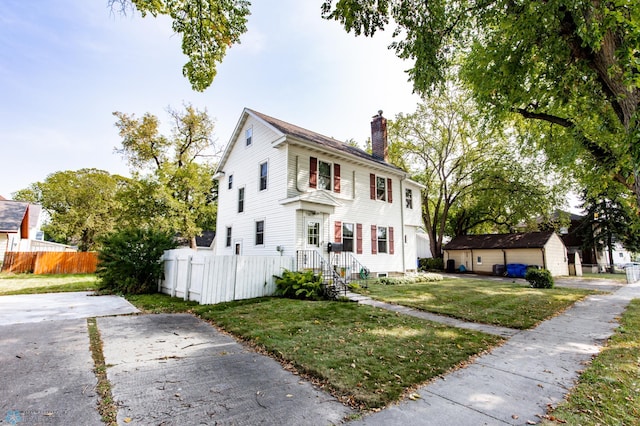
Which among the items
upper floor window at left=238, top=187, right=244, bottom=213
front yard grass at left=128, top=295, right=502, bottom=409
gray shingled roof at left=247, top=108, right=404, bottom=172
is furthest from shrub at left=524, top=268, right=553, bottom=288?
upper floor window at left=238, top=187, right=244, bottom=213

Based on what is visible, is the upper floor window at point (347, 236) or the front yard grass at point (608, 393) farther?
the upper floor window at point (347, 236)

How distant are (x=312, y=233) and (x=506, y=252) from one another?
17948 millimetres

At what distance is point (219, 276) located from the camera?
28.8 feet

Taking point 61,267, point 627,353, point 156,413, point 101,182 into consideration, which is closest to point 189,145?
point 61,267

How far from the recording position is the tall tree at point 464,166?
75.3ft

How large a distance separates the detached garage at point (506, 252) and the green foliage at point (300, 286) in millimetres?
18871

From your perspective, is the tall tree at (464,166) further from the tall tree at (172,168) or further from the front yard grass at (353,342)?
the front yard grass at (353,342)

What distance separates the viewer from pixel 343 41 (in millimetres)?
7777

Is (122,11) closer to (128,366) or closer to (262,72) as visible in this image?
(262,72)

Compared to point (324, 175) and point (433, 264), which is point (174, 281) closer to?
point (324, 175)

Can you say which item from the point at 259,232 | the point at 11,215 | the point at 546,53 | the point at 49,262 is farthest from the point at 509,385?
the point at 11,215

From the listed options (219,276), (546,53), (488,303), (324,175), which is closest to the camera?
(546,53)

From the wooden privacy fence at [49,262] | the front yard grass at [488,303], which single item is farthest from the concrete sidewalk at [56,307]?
the wooden privacy fence at [49,262]

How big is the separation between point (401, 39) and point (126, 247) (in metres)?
11.2
